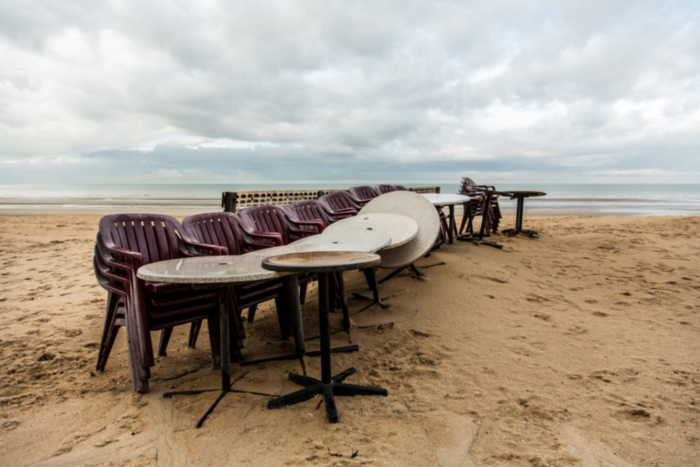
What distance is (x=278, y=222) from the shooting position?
4.00 metres

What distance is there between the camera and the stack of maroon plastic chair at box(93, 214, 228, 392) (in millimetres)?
2305

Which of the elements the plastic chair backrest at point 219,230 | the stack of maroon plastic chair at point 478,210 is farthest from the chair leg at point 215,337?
the stack of maroon plastic chair at point 478,210

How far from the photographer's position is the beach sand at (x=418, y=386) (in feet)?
5.94

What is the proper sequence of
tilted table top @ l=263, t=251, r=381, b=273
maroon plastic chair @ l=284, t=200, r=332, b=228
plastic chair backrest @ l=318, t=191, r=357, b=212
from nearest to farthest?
tilted table top @ l=263, t=251, r=381, b=273
maroon plastic chair @ l=284, t=200, r=332, b=228
plastic chair backrest @ l=318, t=191, r=357, b=212

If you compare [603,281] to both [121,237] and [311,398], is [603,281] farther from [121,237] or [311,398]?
[121,237]

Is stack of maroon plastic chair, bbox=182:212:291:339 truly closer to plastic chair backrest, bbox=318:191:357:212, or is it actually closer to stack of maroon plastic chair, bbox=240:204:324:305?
stack of maroon plastic chair, bbox=240:204:324:305

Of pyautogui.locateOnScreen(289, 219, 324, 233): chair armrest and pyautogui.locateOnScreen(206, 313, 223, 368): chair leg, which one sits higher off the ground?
pyautogui.locateOnScreen(289, 219, 324, 233): chair armrest

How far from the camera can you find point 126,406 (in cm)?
224

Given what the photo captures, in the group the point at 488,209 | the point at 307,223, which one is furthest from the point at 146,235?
the point at 488,209

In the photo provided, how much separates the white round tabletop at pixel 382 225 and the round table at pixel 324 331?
51.4 inches

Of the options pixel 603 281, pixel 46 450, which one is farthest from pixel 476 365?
pixel 603 281

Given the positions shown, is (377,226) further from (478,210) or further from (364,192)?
(478,210)

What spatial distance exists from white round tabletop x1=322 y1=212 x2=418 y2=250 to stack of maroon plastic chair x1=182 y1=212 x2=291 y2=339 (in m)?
0.62

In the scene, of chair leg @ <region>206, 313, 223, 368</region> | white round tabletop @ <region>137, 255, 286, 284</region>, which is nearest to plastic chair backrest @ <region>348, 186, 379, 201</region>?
chair leg @ <region>206, 313, 223, 368</region>
